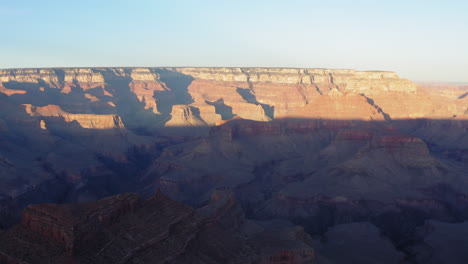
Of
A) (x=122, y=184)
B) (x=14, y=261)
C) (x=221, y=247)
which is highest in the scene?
(x=14, y=261)

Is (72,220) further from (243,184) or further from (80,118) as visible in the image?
(80,118)

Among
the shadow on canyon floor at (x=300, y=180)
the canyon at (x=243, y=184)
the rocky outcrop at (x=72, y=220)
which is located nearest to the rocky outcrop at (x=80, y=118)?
the canyon at (x=243, y=184)

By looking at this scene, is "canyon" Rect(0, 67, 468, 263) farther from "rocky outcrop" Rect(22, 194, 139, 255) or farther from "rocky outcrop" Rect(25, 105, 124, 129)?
"rocky outcrop" Rect(25, 105, 124, 129)

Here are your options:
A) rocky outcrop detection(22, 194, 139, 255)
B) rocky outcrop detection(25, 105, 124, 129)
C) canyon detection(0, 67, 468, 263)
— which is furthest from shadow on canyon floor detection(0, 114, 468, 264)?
rocky outcrop detection(22, 194, 139, 255)

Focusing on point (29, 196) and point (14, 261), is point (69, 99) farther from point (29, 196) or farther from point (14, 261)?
point (14, 261)

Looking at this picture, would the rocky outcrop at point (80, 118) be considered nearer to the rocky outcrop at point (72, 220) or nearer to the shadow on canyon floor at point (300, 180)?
the shadow on canyon floor at point (300, 180)

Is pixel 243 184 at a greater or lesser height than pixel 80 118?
lesser

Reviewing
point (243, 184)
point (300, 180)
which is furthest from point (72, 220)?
point (300, 180)

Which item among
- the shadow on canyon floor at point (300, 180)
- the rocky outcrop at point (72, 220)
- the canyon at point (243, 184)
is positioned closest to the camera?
the rocky outcrop at point (72, 220)

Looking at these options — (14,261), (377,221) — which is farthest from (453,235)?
(14,261)
